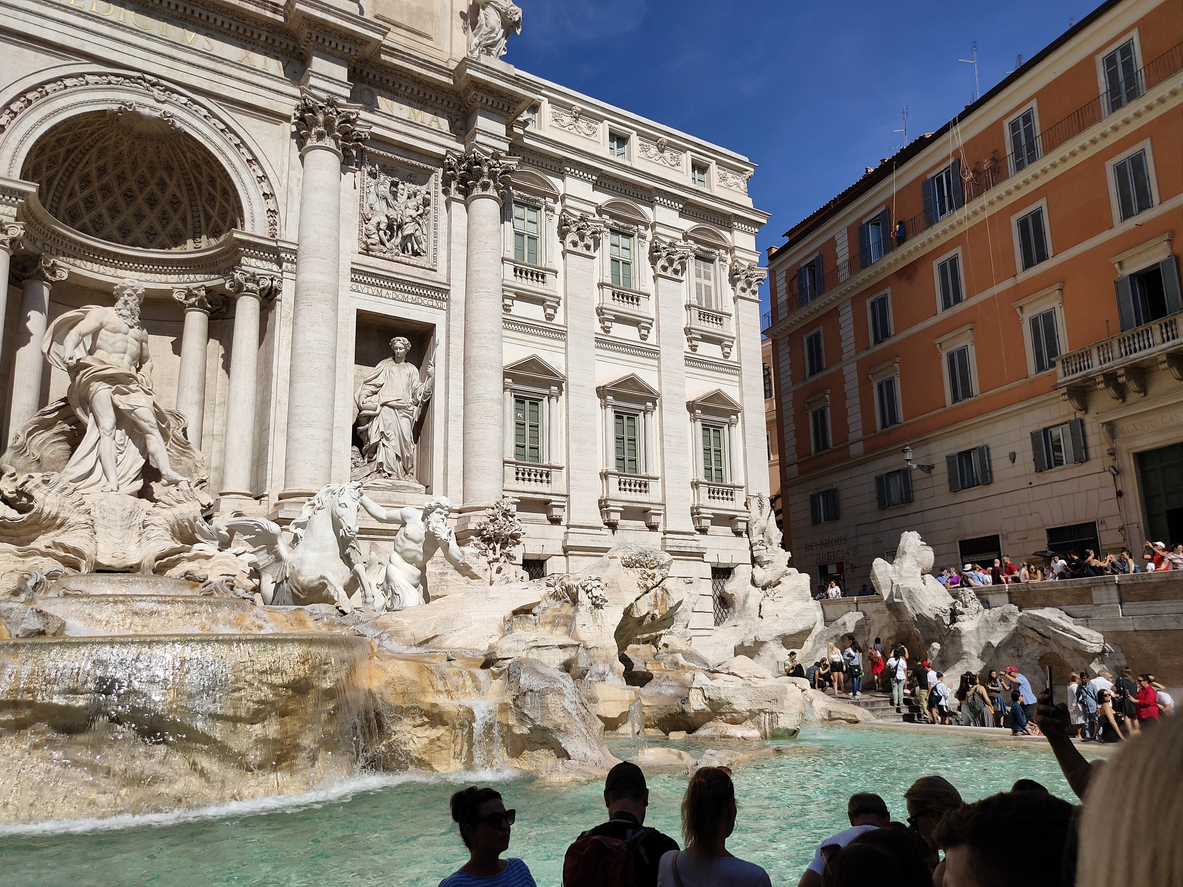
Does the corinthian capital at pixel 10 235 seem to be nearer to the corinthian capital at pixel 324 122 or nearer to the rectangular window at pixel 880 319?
the corinthian capital at pixel 324 122

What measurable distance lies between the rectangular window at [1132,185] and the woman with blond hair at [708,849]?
2279 cm

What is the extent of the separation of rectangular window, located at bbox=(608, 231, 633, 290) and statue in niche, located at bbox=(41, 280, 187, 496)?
12366 mm

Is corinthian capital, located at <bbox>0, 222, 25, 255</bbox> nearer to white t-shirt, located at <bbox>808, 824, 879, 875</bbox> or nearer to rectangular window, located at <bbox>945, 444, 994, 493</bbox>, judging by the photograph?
white t-shirt, located at <bbox>808, 824, 879, 875</bbox>

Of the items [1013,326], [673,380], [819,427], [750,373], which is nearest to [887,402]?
[819,427]

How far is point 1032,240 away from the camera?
24.4 metres

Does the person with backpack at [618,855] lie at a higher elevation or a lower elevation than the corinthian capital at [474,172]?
lower

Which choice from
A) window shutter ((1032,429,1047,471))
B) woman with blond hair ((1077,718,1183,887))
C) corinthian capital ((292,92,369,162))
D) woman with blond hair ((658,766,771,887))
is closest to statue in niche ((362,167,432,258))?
corinthian capital ((292,92,369,162))

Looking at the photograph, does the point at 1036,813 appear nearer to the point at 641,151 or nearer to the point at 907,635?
the point at 907,635

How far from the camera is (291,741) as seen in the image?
8.95m

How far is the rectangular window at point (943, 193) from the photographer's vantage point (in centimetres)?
2711

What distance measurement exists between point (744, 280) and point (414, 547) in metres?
16.0

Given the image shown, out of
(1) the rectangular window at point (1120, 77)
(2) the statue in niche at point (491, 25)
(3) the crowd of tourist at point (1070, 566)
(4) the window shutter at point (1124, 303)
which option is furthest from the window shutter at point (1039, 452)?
(2) the statue in niche at point (491, 25)

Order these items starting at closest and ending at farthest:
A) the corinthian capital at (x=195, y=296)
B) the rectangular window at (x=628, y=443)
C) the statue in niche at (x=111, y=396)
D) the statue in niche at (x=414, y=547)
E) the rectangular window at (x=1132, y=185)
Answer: the statue in niche at (x=414, y=547) < the statue in niche at (x=111, y=396) < the corinthian capital at (x=195, y=296) < the rectangular window at (x=1132, y=185) < the rectangular window at (x=628, y=443)

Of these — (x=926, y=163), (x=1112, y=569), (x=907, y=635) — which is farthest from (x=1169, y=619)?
(x=926, y=163)
